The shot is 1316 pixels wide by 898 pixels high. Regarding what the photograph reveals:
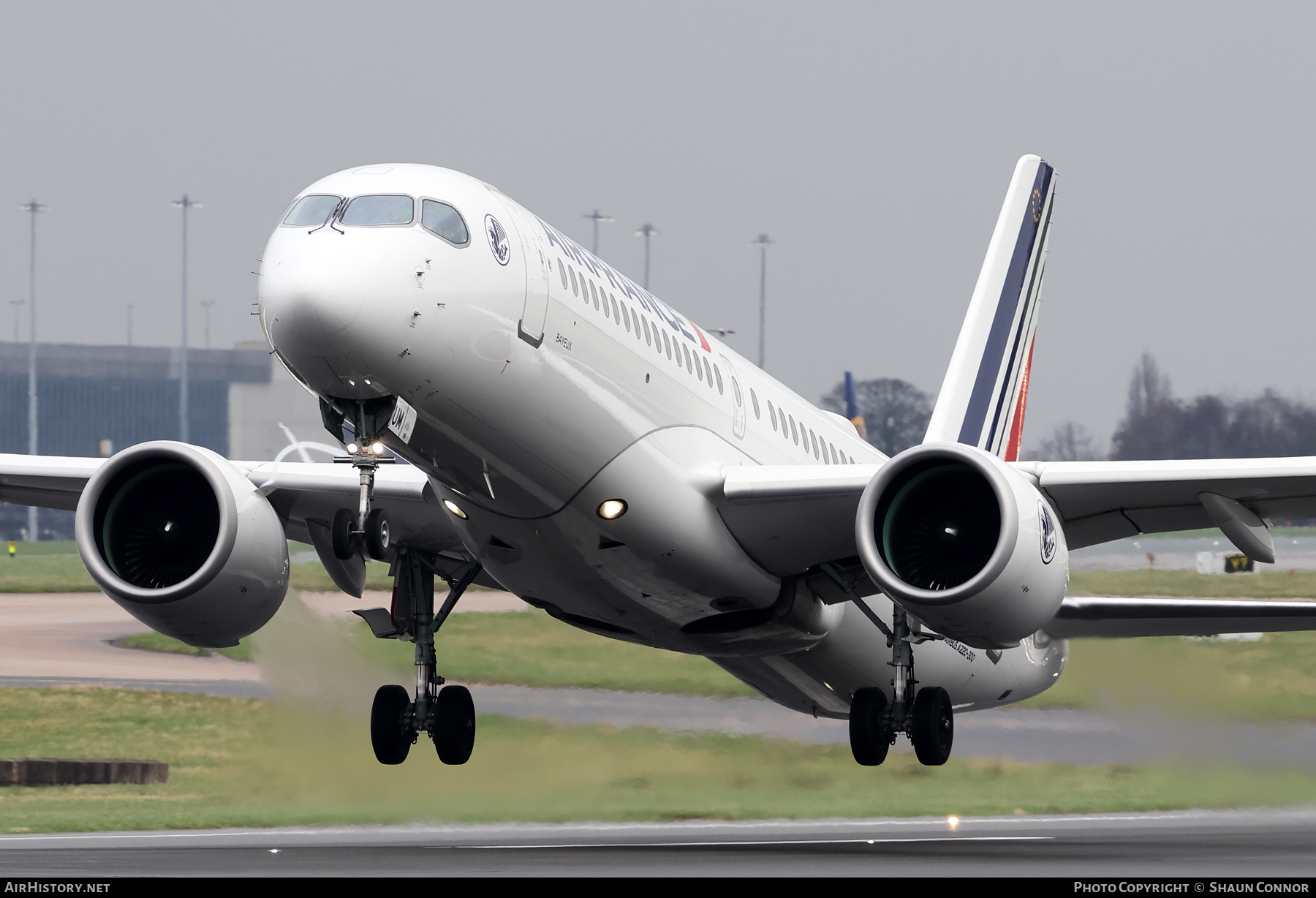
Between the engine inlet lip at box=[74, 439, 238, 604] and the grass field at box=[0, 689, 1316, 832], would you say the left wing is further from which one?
the grass field at box=[0, 689, 1316, 832]

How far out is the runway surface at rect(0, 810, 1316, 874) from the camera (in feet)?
62.3

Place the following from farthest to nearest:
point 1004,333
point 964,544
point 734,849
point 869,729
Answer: point 1004,333 < point 734,849 < point 869,729 < point 964,544

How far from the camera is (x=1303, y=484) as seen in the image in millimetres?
18578

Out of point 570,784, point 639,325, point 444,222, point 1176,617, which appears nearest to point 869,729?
point 1176,617

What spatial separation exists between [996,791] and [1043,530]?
13.9 m

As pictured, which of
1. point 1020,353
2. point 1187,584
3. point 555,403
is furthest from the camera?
point 1187,584

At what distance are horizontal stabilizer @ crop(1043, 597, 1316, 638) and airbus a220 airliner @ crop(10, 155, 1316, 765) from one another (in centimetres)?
5

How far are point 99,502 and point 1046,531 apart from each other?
1049cm

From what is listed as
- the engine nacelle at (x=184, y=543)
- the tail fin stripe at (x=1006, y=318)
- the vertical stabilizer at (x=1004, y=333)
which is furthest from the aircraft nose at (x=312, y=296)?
the tail fin stripe at (x=1006, y=318)

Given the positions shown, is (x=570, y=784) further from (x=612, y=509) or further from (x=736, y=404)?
(x=612, y=509)

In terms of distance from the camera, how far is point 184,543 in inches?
802

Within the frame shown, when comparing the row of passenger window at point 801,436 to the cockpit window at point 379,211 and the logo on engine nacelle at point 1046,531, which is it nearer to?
the logo on engine nacelle at point 1046,531

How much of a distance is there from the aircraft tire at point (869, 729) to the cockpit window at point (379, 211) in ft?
29.2

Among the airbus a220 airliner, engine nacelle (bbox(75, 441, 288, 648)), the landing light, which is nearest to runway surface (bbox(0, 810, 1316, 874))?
the airbus a220 airliner
